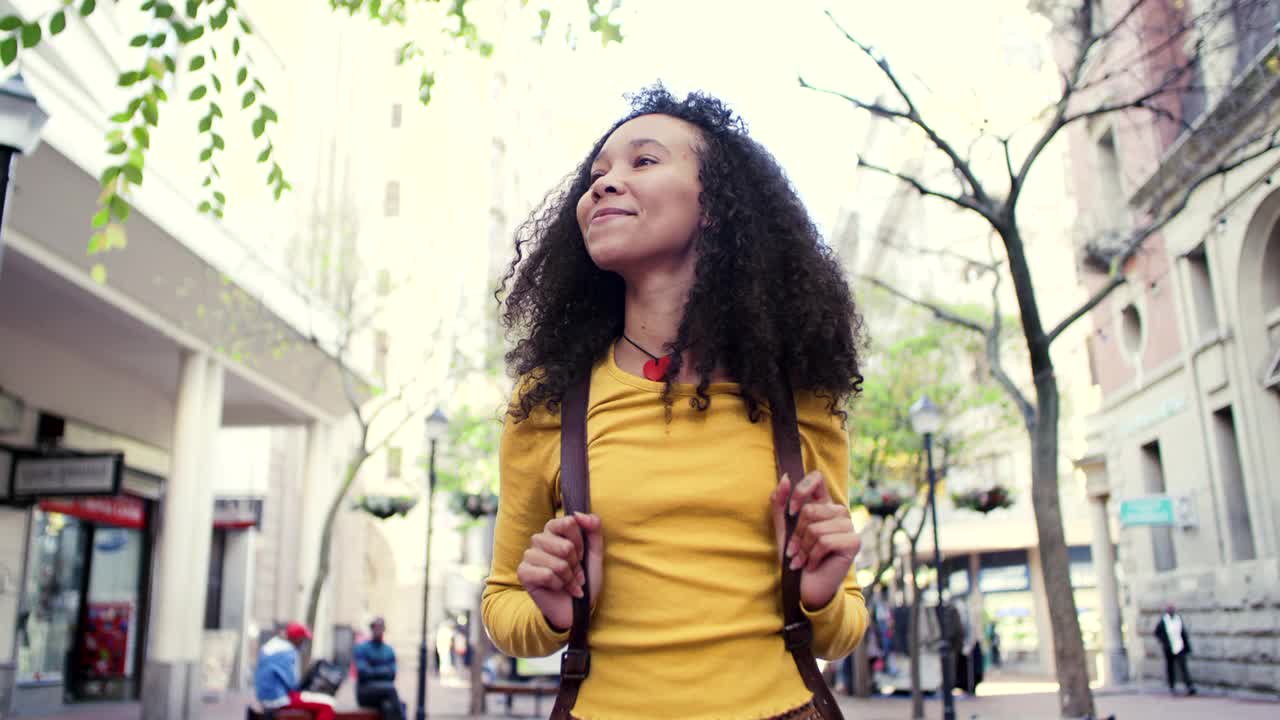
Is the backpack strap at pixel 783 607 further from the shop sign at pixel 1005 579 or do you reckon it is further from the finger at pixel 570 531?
the shop sign at pixel 1005 579

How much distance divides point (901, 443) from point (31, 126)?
2263 cm

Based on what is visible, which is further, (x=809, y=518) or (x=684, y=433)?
(x=684, y=433)

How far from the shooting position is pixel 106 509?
20766mm

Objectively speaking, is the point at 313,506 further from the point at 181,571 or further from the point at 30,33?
the point at 30,33

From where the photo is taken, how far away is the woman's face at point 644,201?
6.55 ft

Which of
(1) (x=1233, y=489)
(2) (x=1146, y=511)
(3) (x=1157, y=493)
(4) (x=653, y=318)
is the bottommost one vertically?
(4) (x=653, y=318)

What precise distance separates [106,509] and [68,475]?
207 inches

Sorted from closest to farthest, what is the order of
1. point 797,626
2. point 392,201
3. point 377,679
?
point 797,626, point 377,679, point 392,201

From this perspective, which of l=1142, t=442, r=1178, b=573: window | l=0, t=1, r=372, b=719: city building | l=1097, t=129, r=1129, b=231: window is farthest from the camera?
l=1097, t=129, r=1129, b=231: window

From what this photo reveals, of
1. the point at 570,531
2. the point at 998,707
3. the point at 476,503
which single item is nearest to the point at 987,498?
the point at 998,707

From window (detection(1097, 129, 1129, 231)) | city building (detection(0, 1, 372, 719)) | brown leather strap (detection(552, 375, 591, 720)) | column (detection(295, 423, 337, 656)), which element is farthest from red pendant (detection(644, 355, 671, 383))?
window (detection(1097, 129, 1129, 231))

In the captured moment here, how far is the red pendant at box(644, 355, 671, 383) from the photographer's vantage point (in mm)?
1934

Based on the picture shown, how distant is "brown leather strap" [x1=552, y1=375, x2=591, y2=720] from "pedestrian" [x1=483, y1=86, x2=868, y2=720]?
0.05ft

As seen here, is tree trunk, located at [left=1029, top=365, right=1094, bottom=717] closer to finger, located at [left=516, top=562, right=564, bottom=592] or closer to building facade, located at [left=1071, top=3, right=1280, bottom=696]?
building facade, located at [left=1071, top=3, right=1280, bottom=696]
